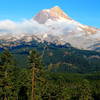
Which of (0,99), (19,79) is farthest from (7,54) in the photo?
(19,79)

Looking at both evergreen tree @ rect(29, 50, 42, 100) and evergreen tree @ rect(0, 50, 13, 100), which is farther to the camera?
evergreen tree @ rect(0, 50, 13, 100)

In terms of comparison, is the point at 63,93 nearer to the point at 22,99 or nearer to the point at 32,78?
the point at 22,99

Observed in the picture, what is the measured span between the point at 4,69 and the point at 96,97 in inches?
4244

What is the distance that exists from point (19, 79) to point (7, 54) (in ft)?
93.1

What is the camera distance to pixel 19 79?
88062 mm

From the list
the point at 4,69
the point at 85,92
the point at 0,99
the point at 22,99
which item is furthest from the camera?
the point at 85,92

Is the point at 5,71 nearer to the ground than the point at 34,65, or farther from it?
nearer to the ground

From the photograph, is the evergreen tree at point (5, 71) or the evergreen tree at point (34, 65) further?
the evergreen tree at point (5, 71)

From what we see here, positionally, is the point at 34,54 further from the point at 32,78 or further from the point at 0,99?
the point at 0,99

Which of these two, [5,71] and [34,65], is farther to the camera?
[5,71]

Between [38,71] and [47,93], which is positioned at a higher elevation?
[38,71]

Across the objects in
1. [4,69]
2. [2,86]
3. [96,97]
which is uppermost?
[4,69]

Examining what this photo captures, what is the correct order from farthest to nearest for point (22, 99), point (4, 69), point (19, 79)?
point (22, 99), point (19, 79), point (4, 69)

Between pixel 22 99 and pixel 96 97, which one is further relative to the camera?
pixel 96 97
